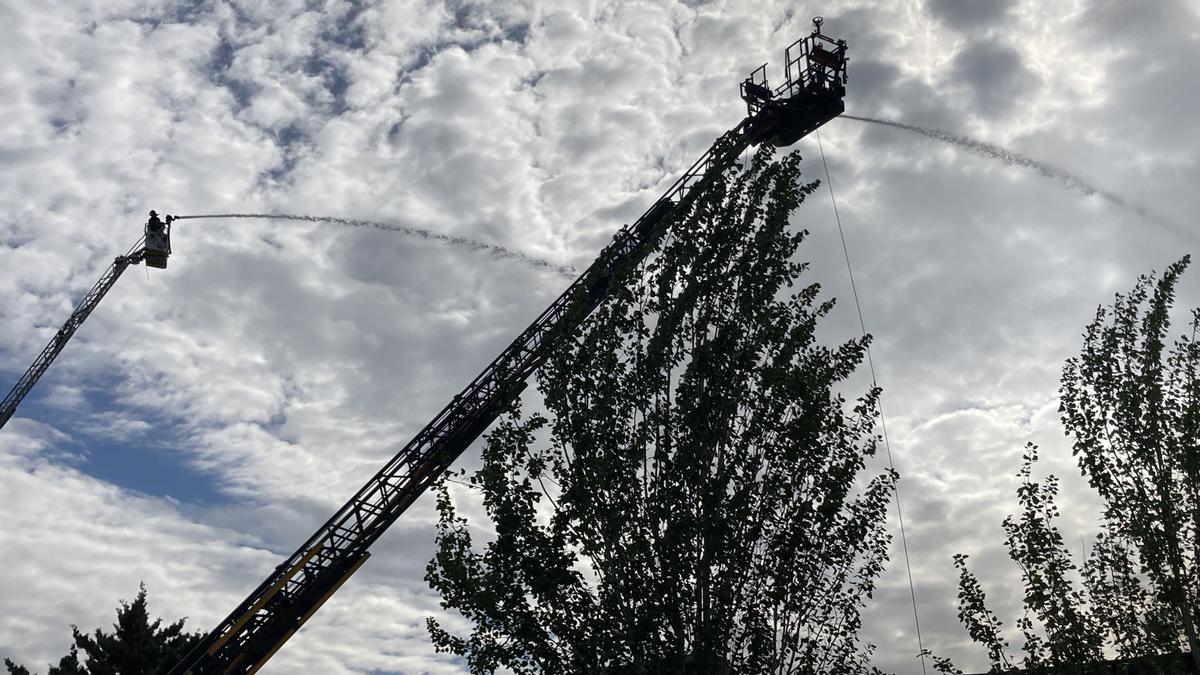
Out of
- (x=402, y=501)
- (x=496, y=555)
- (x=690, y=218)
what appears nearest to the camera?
A: (x=496, y=555)

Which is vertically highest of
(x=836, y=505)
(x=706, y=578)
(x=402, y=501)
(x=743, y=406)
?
(x=402, y=501)

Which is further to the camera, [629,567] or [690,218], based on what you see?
[690,218]

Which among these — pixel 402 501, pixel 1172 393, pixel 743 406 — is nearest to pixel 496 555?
pixel 743 406

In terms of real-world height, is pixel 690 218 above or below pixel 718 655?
above

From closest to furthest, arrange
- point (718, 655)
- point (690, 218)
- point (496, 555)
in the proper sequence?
point (718, 655)
point (496, 555)
point (690, 218)

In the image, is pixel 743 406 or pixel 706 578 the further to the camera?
pixel 743 406

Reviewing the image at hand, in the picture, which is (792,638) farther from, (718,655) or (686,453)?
(686,453)

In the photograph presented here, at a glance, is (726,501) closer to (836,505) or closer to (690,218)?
(836,505)

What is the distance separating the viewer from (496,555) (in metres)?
20.2

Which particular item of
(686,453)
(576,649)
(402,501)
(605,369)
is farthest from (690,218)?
(402,501)

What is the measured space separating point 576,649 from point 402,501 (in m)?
16.5

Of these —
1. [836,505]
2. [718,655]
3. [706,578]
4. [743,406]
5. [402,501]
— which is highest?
[402,501]

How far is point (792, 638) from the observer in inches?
758

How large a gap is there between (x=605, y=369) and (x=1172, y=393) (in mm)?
10441
